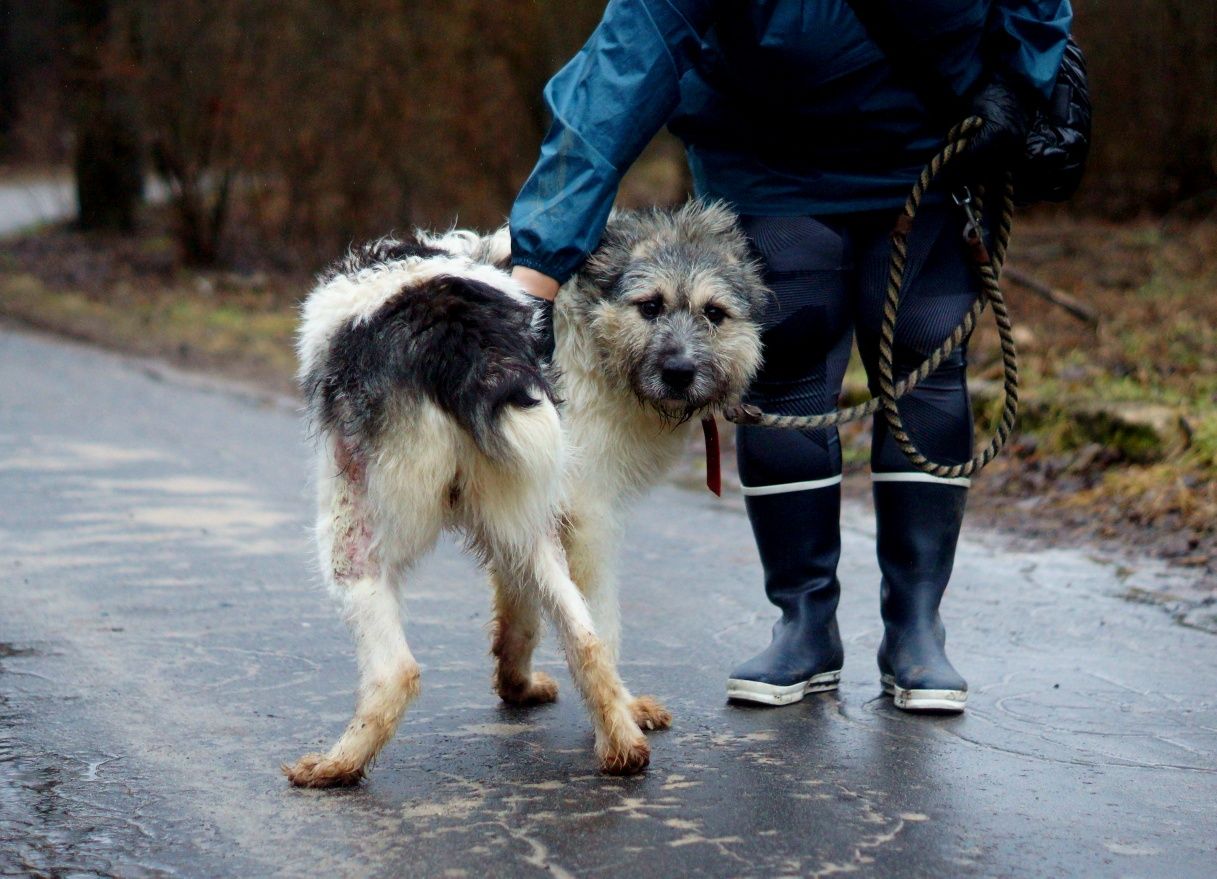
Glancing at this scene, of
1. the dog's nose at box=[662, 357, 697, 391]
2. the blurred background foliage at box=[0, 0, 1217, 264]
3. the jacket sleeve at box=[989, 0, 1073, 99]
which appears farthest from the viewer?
the blurred background foliage at box=[0, 0, 1217, 264]

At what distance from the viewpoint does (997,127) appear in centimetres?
383

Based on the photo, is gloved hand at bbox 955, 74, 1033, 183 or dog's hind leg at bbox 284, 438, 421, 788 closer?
dog's hind leg at bbox 284, 438, 421, 788

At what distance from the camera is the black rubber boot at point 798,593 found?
4039 millimetres

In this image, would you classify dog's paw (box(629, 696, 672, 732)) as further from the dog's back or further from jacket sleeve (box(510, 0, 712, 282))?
jacket sleeve (box(510, 0, 712, 282))

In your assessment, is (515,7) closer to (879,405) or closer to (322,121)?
(322,121)

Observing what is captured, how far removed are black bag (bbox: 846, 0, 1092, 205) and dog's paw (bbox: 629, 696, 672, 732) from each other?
172cm

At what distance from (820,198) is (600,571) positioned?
3.81 ft

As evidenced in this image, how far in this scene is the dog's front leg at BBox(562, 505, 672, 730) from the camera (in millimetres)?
3795

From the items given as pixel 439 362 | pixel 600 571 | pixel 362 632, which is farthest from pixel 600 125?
pixel 362 632

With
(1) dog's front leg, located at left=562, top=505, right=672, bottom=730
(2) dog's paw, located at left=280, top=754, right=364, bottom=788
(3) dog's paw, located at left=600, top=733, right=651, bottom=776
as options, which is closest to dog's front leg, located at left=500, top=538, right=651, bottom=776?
(3) dog's paw, located at left=600, top=733, right=651, bottom=776

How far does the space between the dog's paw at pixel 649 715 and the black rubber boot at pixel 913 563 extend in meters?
0.67

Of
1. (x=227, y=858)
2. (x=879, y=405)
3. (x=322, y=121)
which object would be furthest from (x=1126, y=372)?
(x=322, y=121)

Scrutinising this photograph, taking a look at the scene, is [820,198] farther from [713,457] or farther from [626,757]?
[626,757]

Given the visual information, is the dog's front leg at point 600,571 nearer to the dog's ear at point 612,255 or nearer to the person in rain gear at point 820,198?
the person in rain gear at point 820,198
